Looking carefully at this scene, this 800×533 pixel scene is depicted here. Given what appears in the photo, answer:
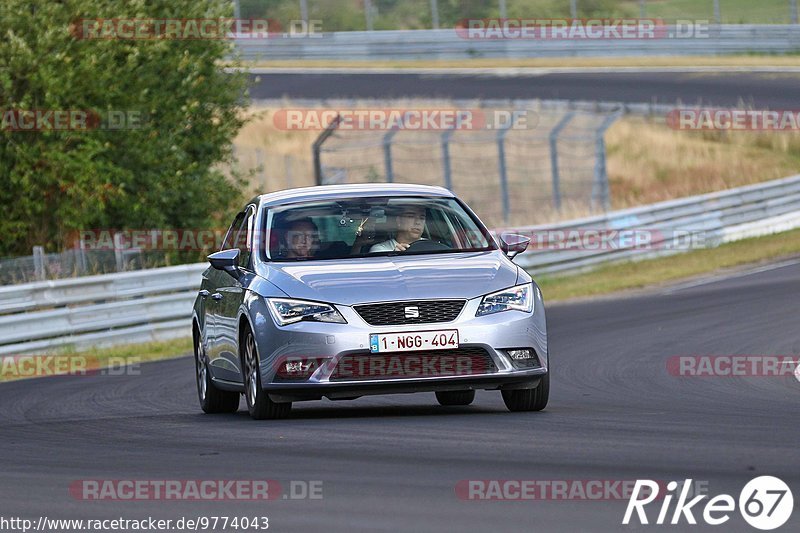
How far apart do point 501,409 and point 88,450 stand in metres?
3.08

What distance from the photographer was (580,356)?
51.3 ft

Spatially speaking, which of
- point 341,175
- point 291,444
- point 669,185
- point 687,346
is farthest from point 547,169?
point 291,444

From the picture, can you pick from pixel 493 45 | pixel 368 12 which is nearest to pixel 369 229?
pixel 493 45

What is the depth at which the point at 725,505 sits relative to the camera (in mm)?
6598

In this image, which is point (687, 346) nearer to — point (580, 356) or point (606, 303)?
point (580, 356)

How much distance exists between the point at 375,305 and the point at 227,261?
163 centimetres

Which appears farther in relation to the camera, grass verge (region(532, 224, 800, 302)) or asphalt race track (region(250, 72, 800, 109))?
asphalt race track (region(250, 72, 800, 109))

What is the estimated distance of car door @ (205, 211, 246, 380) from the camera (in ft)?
38.4

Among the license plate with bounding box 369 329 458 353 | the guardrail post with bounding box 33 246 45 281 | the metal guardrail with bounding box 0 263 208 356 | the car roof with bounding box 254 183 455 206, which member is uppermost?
the car roof with bounding box 254 183 455 206

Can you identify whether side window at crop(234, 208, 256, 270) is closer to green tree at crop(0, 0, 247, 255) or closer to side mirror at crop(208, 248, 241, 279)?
side mirror at crop(208, 248, 241, 279)

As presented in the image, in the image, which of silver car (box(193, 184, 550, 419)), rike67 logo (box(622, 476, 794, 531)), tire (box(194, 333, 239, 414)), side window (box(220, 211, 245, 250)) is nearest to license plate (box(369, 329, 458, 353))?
silver car (box(193, 184, 550, 419))

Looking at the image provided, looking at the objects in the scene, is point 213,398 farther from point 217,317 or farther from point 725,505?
point 725,505

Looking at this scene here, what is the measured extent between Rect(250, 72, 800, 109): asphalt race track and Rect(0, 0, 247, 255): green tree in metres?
12.8

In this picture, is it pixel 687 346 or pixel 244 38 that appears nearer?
pixel 687 346
